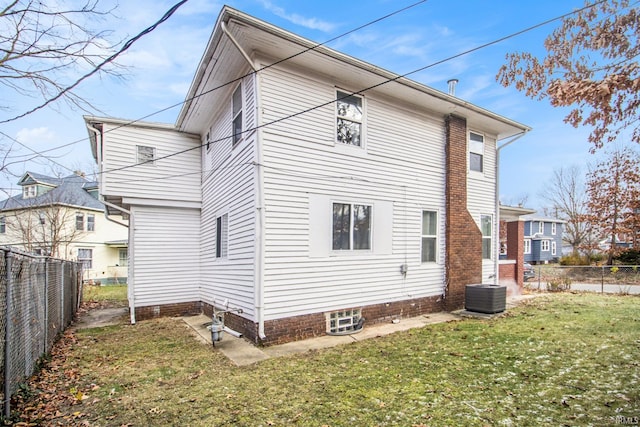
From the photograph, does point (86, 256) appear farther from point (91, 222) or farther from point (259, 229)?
point (259, 229)

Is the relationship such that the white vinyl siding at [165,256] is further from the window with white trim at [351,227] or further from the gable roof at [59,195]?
the gable roof at [59,195]

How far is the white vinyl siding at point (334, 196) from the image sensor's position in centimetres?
684

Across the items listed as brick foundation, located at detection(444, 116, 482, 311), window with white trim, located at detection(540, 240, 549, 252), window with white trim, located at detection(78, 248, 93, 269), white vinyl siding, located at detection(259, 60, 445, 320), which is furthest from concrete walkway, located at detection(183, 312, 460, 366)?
window with white trim, located at detection(540, 240, 549, 252)

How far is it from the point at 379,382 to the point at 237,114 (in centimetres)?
626

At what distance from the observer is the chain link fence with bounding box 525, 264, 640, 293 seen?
16.4 metres

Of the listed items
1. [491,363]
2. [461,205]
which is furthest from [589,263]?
[491,363]

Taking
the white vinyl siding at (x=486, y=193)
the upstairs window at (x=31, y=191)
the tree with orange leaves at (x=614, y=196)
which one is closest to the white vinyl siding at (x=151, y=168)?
the white vinyl siding at (x=486, y=193)

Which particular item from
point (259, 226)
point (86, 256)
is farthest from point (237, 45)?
point (86, 256)

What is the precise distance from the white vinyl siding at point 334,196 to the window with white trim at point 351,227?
0.15 m

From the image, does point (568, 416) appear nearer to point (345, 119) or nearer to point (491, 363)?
point (491, 363)

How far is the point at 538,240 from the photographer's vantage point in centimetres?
4028

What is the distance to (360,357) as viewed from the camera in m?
5.80

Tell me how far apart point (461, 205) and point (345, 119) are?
4650mm

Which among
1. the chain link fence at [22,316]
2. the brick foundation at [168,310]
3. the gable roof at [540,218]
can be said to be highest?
the gable roof at [540,218]
